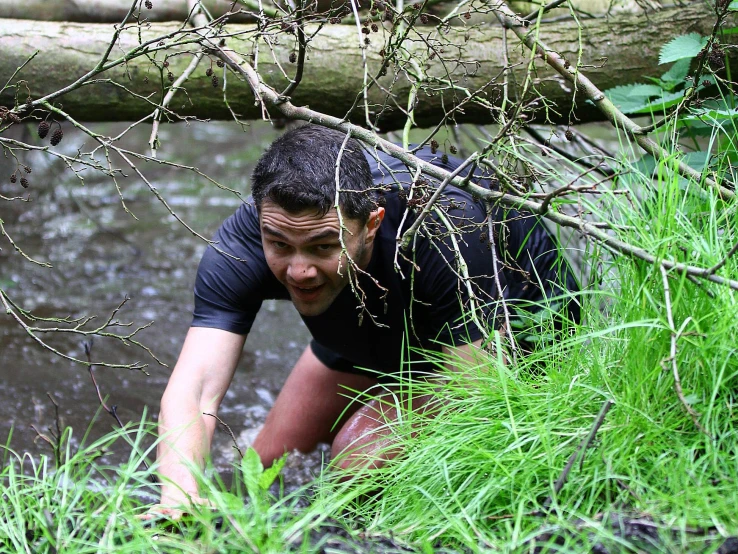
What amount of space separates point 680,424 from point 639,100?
195cm

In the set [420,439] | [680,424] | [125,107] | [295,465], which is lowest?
[295,465]

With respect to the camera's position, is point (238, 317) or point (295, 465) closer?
point (238, 317)

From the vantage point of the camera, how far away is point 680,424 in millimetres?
2139

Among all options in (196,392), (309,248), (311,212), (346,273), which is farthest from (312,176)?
(196,392)

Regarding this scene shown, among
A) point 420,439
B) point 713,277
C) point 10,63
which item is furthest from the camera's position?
point 10,63

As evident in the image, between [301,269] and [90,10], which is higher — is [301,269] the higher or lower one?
the lower one

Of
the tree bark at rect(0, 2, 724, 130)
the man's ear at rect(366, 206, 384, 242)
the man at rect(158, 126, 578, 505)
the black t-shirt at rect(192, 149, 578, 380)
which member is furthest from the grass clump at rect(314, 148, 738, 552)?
the tree bark at rect(0, 2, 724, 130)

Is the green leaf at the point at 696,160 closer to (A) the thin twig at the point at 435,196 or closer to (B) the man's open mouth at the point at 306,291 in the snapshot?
(A) the thin twig at the point at 435,196

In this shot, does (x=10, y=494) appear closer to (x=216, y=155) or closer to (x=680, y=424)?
(x=680, y=424)

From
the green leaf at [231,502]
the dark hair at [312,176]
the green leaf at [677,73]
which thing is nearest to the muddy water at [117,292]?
the dark hair at [312,176]

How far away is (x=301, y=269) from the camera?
2.84 metres

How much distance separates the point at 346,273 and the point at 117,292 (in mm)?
3691

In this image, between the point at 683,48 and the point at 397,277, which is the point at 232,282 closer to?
the point at 397,277

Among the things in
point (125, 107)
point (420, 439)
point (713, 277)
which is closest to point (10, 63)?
point (125, 107)
